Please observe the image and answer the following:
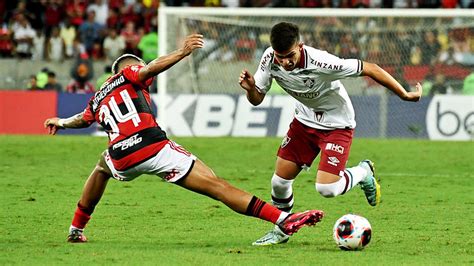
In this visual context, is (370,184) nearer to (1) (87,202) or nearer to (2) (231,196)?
(2) (231,196)

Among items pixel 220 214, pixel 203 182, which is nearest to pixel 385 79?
pixel 203 182

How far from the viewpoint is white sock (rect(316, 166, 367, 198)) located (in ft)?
31.4

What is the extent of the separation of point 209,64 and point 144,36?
3.38m

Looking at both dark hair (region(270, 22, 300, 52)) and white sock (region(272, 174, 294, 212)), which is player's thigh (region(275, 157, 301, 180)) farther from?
dark hair (region(270, 22, 300, 52))

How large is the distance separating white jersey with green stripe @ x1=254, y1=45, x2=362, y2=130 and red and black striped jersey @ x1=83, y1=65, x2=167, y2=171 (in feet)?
3.75

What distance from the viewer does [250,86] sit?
938 centimetres

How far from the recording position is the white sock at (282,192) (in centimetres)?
974

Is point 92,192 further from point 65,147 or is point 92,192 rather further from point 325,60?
point 65,147

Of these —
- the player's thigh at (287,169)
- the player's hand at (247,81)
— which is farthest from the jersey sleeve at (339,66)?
the player's thigh at (287,169)

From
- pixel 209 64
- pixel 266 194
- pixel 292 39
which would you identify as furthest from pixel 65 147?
pixel 292 39

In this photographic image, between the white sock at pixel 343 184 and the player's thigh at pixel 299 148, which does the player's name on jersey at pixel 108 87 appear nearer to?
the player's thigh at pixel 299 148

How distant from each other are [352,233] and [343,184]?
91 cm

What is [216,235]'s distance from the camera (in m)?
10.1

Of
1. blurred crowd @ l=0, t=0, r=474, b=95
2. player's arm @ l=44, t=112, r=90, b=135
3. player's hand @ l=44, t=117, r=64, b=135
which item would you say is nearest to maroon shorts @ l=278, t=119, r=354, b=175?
player's arm @ l=44, t=112, r=90, b=135
